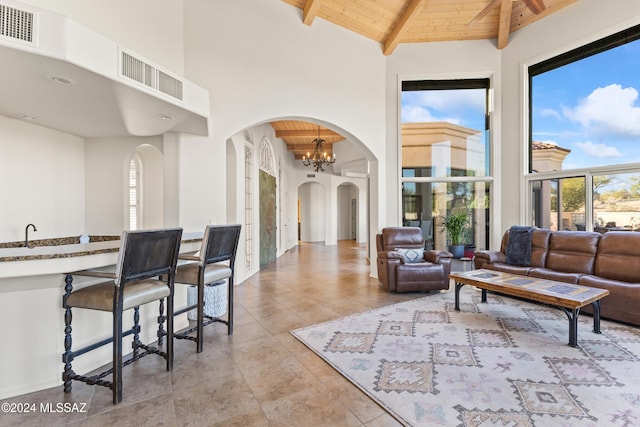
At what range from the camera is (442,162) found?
20.3 ft

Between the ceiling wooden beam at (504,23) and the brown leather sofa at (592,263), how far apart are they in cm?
346

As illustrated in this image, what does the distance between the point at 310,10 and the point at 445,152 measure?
3512 mm

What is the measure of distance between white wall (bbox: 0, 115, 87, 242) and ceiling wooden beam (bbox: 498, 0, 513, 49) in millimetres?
6636

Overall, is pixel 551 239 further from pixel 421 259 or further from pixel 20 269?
pixel 20 269

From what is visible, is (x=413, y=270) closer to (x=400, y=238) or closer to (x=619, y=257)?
(x=400, y=238)

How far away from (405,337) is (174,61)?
417 cm

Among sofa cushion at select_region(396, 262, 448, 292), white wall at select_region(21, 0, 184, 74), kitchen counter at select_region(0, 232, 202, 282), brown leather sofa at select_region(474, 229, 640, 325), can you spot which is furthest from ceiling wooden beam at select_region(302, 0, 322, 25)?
brown leather sofa at select_region(474, 229, 640, 325)

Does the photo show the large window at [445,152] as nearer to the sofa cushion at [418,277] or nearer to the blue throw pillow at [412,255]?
the blue throw pillow at [412,255]

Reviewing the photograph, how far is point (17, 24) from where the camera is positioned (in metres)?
1.93

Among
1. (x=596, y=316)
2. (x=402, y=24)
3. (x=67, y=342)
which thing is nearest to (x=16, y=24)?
(x=67, y=342)

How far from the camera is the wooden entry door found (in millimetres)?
7160

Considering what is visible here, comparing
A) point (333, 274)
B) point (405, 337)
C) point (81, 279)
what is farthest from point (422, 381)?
point (333, 274)

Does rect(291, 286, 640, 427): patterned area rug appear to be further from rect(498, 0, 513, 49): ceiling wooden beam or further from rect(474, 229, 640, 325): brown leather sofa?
rect(498, 0, 513, 49): ceiling wooden beam

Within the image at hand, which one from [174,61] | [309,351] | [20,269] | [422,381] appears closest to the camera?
[20,269]
